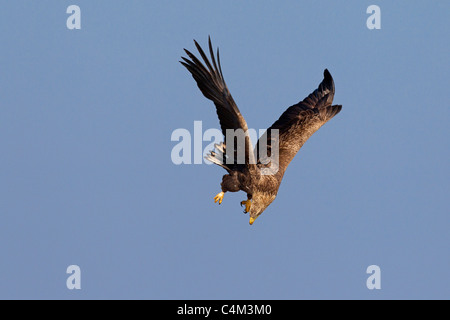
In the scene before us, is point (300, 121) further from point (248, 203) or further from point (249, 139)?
point (249, 139)

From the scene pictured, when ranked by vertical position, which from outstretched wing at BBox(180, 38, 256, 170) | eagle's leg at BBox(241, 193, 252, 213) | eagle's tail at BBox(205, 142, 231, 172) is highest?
outstretched wing at BBox(180, 38, 256, 170)

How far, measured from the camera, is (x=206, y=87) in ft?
46.2

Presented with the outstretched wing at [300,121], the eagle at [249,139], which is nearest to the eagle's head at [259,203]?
the eagle at [249,139]

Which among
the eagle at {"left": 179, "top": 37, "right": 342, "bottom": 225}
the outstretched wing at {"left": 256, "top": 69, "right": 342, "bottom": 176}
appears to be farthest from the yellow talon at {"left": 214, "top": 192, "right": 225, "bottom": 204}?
the outstretched wing at {"left": 256, "top": 69, "right": 342, "bottom": 176}

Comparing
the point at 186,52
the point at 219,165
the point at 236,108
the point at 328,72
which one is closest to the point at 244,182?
the point at 219,165

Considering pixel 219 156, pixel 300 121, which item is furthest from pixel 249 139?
pixel 300 121

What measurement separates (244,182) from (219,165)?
580mm

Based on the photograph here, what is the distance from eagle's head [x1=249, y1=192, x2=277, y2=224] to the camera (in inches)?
603

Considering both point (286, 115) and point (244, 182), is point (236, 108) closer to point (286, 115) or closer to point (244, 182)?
point (244, 182)

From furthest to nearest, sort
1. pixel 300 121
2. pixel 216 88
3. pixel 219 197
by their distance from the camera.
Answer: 1. pixel 300 121
2. pixel 219 197
3. pixel 216 88

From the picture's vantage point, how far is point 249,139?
560 inches

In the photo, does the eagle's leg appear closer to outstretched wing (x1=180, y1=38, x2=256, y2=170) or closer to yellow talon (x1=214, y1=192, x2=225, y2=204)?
yellow talon (x1=214, y1=192, x2=225, y2=204)

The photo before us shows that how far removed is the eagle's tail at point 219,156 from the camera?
14.8 m

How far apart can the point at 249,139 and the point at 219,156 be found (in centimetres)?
87
